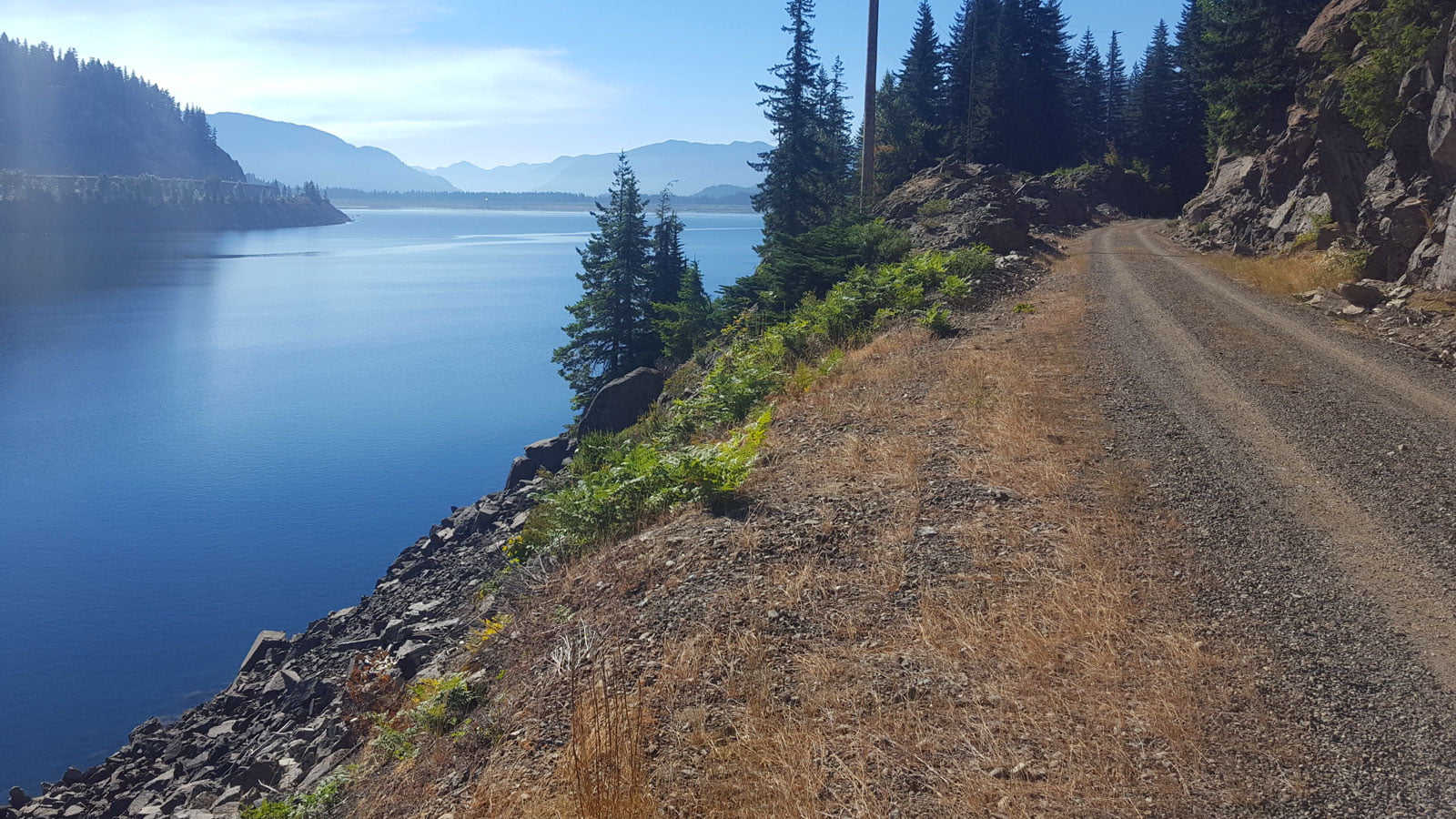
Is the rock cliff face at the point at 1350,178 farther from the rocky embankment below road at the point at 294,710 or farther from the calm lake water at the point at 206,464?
the calm lake water at the point at 206,464

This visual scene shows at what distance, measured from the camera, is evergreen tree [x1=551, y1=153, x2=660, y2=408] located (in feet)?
138

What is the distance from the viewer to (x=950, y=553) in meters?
6.90

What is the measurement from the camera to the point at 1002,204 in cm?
2822

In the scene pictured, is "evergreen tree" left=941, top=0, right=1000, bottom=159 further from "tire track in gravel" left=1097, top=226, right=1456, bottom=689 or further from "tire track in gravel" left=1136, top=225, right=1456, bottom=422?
"tire track in gravel" left=1097, top=226, right=1456, bottom=689

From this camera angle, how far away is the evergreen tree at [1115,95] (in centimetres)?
7494

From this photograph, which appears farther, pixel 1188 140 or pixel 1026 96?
pixel 1188 140

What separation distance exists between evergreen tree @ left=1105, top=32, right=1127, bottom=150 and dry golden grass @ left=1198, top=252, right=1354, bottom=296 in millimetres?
53934

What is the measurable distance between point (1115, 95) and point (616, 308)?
58.8 m

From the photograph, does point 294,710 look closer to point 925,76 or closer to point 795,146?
point 795,146

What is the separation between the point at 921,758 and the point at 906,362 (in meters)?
9.47

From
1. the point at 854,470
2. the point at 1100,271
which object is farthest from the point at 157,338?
the point at 854,470

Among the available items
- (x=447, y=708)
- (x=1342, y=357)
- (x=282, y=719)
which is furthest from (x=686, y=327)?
(x=447, y=708)

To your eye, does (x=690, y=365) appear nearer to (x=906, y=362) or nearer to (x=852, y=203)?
(x=852, y=203)

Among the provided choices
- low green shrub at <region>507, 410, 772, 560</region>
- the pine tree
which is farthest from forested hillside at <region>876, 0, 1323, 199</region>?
low green shrub at <region>507, 410, 772, 560</region>
